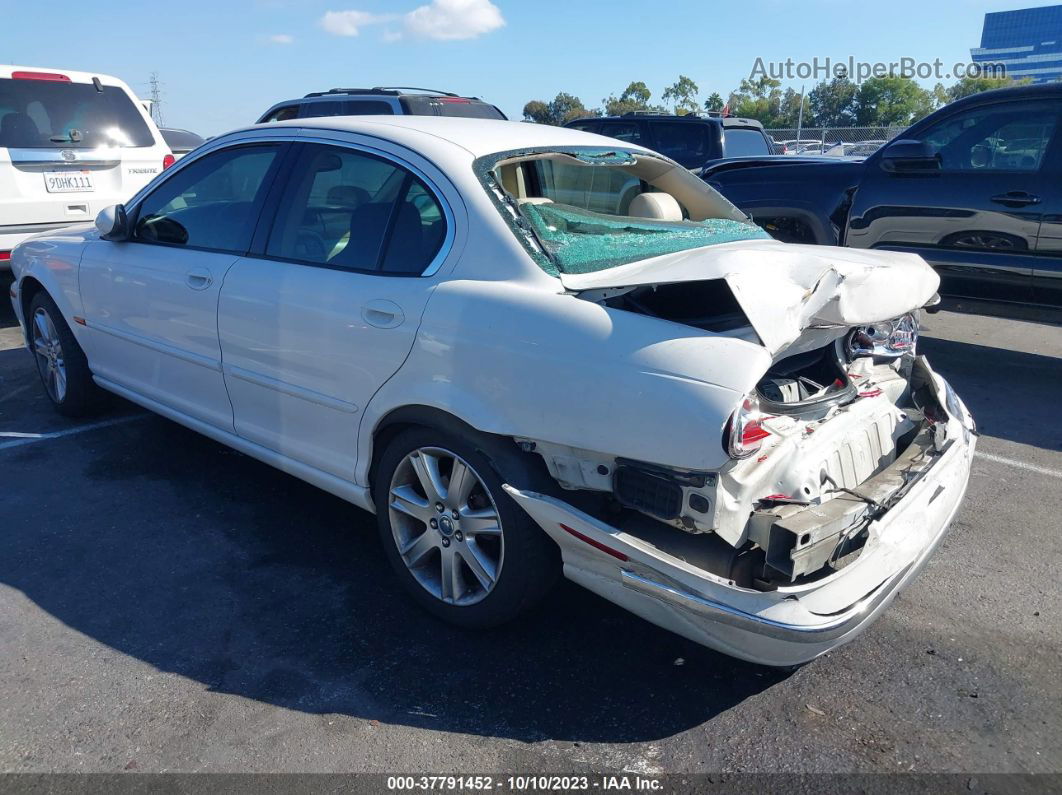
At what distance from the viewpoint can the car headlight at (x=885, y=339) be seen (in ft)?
10.6

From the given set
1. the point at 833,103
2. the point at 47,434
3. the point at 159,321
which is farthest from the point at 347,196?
the point at 833,103

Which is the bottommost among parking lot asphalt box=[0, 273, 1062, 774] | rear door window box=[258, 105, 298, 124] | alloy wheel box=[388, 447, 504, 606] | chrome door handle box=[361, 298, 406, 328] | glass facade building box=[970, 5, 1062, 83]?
parking lot asphalt box=[0, 273, 1062, 774]

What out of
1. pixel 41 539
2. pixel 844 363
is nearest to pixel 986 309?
pixel 844 363

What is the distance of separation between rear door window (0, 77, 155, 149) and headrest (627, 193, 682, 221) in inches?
234

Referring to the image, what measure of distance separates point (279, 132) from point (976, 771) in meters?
3.55

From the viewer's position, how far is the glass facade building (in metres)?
114

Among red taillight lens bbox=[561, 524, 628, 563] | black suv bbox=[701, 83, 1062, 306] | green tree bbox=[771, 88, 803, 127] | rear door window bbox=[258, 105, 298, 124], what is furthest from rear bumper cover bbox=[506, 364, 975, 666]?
green tree bbox=[771, 88, 803, 127]

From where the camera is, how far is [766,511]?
249 cm

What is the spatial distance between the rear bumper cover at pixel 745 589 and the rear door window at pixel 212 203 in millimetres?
2017

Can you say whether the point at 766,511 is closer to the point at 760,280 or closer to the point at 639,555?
the point at 639,555

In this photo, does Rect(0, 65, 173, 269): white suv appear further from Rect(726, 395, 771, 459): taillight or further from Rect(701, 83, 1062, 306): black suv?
Rect(726, 395, 771, 459): taillight

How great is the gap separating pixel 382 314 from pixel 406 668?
124 cm

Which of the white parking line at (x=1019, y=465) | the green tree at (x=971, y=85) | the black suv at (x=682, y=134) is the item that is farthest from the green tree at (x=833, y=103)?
the white parking line at (x=1019, y=465)

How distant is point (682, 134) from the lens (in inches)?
456
